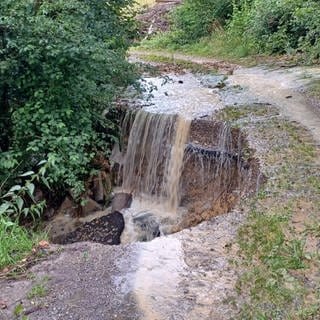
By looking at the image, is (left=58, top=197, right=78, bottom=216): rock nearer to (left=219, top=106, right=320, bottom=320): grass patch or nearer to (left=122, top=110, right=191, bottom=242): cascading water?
(left=122, top=110, right=191, bottom=242): cascading water

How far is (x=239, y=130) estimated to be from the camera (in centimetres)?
673

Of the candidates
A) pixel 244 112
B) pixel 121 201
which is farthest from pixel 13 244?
pixel 244 112

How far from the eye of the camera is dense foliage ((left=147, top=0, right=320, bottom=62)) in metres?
11.1

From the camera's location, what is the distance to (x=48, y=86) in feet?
19.8

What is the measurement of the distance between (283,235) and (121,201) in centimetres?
324

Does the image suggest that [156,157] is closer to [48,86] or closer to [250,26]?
[48,86]

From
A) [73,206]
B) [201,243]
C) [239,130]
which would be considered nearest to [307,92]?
[239,130]

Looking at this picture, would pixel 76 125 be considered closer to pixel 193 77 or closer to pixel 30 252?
pixel 30 252

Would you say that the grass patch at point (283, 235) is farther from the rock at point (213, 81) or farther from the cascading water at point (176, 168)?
the rock at point (213, 81)

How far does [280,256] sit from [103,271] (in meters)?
1.42

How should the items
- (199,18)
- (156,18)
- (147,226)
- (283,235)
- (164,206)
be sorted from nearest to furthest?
1. (283,235)
2. (147,226)
3. (164,206)
4. (199,18)
5. (156,18)

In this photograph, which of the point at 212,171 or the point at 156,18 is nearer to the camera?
the point at 212,171

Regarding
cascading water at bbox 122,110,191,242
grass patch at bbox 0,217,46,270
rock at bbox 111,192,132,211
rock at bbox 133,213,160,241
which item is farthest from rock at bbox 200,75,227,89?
grass patch at bbox 0,217,46,270

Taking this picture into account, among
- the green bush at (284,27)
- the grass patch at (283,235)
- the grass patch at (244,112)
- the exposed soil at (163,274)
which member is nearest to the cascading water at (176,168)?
the grass patch at (244,112)
